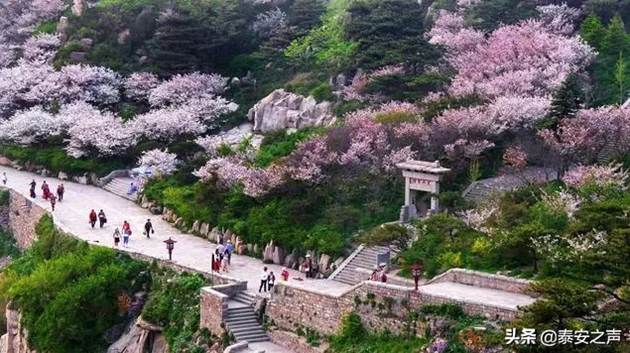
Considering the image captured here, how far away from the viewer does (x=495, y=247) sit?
27922 millimetres

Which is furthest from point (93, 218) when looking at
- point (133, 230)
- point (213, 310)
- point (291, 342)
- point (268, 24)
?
point (268, 24)

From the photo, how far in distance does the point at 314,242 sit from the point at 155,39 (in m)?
25.0

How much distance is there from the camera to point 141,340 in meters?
31.1

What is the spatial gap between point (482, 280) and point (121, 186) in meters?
23.3

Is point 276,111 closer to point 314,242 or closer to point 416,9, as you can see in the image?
point 416,9

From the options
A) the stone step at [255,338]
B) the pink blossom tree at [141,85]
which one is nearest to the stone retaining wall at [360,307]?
the stone step at [255,338]

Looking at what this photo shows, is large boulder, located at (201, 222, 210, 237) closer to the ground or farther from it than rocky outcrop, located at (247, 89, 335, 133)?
closer to the ground

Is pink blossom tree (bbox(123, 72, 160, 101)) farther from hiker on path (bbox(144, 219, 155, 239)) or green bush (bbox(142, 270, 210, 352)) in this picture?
green bush (bbox(142, 270, 210, 352))

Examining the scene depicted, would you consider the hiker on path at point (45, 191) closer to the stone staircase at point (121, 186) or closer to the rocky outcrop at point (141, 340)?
the stone staircase at point (121, 186)

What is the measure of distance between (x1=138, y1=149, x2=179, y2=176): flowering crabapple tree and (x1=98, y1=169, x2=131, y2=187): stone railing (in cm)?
243

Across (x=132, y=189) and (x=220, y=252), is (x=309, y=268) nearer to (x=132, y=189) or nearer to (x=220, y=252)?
(x=220, y=252)

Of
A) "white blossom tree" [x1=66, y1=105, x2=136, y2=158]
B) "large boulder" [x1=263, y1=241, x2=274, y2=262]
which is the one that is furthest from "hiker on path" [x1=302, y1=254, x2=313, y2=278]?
"white blossom tree" [x1=66, y1=105, x2=136, y2=158]

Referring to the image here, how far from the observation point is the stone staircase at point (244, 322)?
2905cm

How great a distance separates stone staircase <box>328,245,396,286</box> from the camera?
31.1 m
